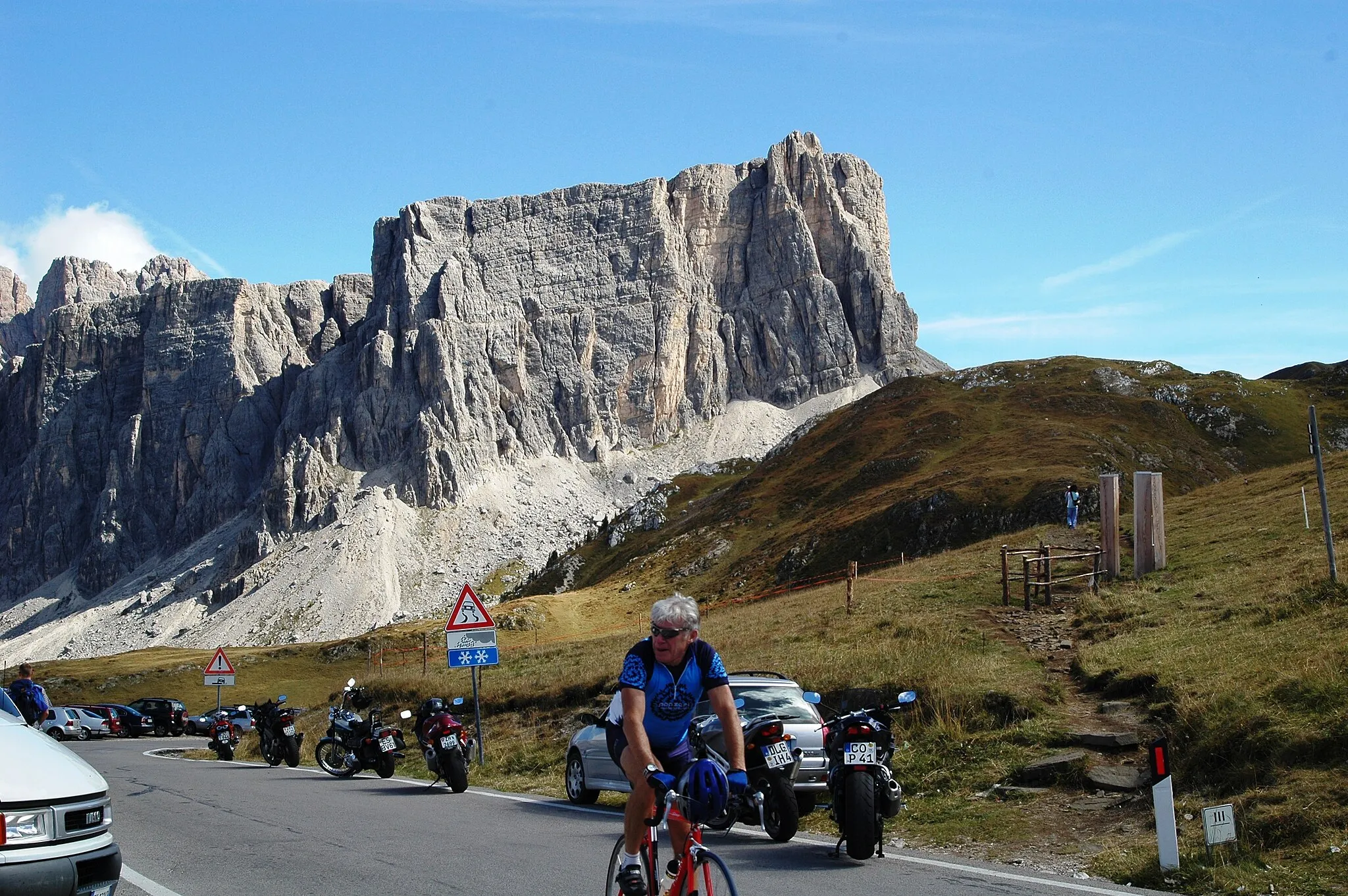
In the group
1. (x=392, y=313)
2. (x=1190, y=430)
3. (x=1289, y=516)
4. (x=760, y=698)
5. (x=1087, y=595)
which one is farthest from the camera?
(x=392, y=313)

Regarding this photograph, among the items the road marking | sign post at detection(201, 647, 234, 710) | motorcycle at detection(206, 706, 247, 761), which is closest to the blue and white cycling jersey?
the road marking

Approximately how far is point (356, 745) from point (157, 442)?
184 m

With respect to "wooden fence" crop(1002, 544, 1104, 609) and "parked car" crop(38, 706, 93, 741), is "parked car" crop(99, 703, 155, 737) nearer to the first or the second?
"parked car" crop(38, 706, 93, 741)

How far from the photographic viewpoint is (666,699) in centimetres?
670

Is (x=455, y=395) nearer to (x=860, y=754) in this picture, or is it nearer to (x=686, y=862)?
(x=860, y=754)

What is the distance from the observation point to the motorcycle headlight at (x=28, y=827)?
20.9 ft

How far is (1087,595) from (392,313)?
155693mm

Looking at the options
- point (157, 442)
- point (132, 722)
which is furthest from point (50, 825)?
point (157, 442)

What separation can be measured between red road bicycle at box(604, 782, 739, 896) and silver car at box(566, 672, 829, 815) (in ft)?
21.9

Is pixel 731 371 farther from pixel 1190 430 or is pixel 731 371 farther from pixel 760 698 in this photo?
pixel 760 698

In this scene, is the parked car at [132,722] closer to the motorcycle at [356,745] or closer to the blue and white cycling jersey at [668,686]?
the motorcycle at [356,745]

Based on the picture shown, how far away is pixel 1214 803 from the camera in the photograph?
10844 millimetres

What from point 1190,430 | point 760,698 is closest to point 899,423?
point 1190,430

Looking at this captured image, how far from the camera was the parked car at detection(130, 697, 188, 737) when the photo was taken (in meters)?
45.2
